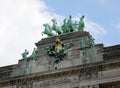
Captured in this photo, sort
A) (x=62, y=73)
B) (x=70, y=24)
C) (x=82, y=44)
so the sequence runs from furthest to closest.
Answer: (x=70, y=24), (x=82, y=44), (x=62, y=73)

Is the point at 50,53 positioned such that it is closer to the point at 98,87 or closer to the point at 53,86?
the point at 53,86

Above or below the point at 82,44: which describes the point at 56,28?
above

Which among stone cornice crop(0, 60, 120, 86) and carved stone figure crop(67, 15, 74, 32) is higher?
carved stone figure crop(67, 15, 74, 32)

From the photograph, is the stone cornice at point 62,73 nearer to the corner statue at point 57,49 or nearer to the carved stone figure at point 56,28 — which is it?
the corner statue at point 57,49

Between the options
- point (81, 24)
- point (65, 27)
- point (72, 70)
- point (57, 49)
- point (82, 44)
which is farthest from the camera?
point (65, 27)

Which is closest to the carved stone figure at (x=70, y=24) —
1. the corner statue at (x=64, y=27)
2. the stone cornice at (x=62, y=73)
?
the corner statue at (x=64, y=27)

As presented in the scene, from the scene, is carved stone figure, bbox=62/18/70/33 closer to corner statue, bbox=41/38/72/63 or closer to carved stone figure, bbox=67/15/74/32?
carved stone figure, bbox=67/15/74/32

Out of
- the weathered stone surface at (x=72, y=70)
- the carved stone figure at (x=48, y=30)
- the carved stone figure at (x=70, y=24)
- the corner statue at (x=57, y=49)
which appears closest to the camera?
the weathered stone surface at (x=72, y=70)

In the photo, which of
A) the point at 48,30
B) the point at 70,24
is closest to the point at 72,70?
the point at 70,24

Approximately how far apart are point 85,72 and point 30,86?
13.8 ft

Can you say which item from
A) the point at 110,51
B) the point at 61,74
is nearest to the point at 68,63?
the point at 61,74

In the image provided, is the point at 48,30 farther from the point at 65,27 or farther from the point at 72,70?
the point at 72,70

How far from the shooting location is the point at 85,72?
2769cm

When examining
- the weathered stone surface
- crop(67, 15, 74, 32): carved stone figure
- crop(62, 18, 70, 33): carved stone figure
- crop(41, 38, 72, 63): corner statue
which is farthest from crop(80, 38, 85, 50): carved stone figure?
crop(62, 18, 70, 33): carved stone figure
